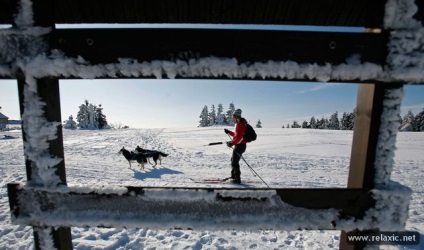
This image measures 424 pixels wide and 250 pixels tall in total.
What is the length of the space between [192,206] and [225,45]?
1.02 metres

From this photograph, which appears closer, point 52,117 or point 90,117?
point 52,117

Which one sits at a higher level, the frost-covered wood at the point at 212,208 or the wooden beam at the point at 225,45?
the wooden beam at the point at 225,45

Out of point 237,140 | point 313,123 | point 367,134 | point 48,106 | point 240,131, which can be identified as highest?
point 48,106

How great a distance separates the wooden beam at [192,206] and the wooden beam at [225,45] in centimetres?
83

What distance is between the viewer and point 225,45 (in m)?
1.28

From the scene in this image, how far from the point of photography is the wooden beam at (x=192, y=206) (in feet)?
4.44

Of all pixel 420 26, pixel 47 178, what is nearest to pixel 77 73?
pixel 47 178

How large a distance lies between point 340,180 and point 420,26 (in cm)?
727

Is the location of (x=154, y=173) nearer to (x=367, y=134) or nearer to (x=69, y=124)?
(x=367, y=134)

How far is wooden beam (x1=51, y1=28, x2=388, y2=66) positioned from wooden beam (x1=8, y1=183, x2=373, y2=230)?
827 millimetres

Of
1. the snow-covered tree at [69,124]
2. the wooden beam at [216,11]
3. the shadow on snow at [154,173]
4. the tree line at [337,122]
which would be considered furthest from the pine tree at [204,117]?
the wooden beam at [216,11]

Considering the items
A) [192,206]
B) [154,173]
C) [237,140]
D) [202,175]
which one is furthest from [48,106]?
[154,173]

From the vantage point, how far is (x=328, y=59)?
4.18ft

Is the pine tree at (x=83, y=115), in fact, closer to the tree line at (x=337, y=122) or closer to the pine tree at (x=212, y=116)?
the pine tree at (x=212, y=116)
